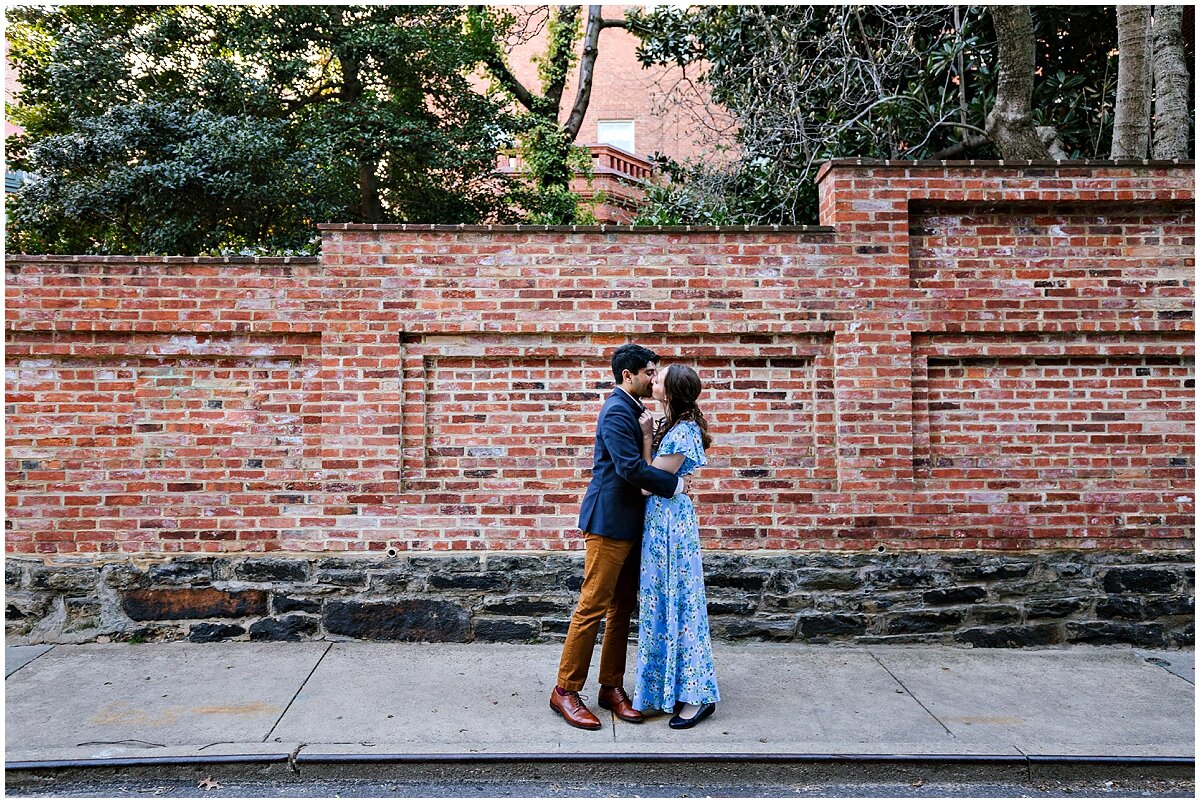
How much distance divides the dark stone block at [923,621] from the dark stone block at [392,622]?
2.94 m

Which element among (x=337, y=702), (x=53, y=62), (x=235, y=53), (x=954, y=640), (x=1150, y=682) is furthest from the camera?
(x=235, y=53)

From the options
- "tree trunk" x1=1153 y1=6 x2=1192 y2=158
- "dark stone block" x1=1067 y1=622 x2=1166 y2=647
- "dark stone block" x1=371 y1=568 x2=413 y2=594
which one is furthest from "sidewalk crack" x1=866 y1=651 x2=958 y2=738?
"tree trunk" x1=1153 y1=6 x2=1192 y2=158

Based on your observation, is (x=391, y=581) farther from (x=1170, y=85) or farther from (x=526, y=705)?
(x=1170, y=85)

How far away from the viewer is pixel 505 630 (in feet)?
19.8

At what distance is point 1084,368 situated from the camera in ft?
20.4

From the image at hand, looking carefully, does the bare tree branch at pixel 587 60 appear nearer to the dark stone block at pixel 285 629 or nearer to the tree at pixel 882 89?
the tree at pixel 882 89

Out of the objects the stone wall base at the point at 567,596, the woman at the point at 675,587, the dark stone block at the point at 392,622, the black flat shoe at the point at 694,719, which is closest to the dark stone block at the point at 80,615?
the stone wall base at the point at 567,596

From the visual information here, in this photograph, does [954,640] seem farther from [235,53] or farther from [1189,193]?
[235,53]

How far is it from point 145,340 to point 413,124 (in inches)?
214

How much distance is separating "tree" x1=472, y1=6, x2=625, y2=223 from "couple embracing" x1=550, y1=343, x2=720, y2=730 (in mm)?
6859

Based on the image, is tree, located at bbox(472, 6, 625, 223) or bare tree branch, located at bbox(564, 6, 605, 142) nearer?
tree, located at bbox(472, 6, 625, 223)

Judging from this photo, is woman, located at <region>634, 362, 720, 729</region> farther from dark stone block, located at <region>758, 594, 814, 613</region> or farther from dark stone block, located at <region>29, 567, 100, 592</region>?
dark stone block, located at <region>29, 567, 100, 592</region>

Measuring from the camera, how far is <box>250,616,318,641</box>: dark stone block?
6.02 m

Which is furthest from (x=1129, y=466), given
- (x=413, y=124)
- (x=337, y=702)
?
(x=413, y=124)
